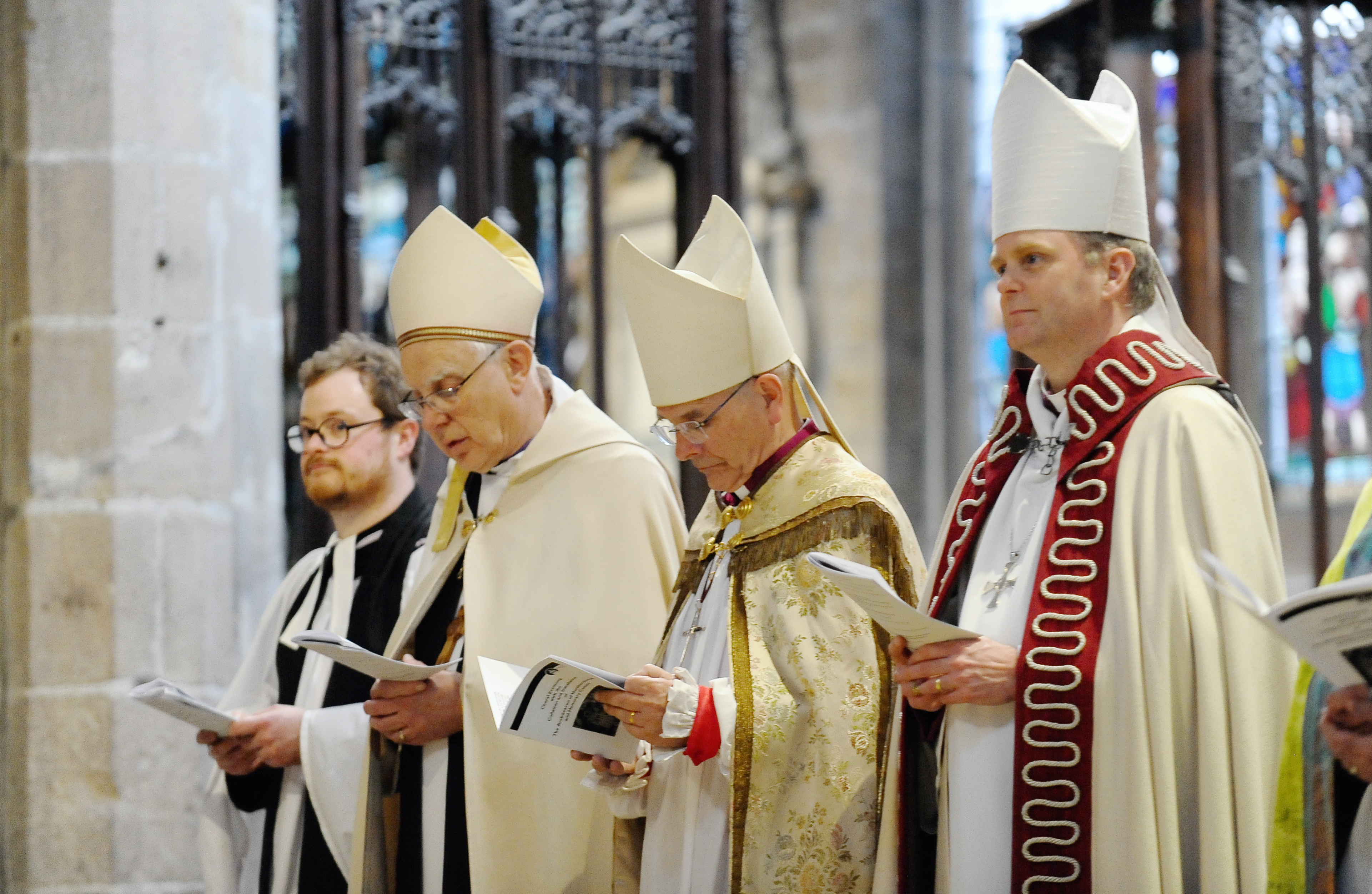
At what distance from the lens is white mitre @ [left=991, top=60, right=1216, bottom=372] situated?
9.04 ft

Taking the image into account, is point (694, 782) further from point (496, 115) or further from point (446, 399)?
point (496, 115)

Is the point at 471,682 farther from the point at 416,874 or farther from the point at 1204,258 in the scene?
the point at 1204,258

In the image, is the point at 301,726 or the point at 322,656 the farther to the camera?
the point at 322,656

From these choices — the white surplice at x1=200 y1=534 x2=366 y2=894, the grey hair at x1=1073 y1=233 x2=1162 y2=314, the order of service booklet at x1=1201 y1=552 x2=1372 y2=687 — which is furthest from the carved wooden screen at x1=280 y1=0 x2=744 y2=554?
the order of service booklet at x1=1201 y1=552 x2=1372 y2=687

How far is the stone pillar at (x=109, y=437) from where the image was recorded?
15.5ft

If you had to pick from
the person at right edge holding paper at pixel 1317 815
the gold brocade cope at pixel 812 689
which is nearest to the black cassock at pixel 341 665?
the gold brocade cope at pixel 812 689

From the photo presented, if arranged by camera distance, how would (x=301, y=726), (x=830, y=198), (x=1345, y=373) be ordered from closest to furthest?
1. (x=301, y=726)
2. (x=1345, y=373)
3. (x=830, y=198)

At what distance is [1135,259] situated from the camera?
9.09ft

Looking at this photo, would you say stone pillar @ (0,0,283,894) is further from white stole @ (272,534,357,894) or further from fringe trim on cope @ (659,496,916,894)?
fringe trim on cope @ (659,496,916,894)

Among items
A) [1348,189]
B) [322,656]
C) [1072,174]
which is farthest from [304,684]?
[1348,189]

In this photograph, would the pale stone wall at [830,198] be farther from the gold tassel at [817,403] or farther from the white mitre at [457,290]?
the gold tassel at [817,403]

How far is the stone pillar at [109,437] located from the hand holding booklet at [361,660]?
1712mm

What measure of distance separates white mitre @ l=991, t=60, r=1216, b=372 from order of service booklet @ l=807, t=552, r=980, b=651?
659 mm

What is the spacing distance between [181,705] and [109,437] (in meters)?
1.56
